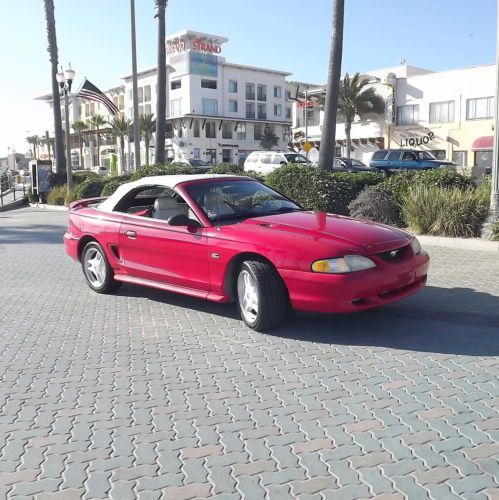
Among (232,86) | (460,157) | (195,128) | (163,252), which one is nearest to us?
(163,252)

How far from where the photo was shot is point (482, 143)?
42.6 m

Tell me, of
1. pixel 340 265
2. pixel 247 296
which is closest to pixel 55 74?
pixel 247 296

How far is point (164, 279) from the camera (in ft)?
21.0

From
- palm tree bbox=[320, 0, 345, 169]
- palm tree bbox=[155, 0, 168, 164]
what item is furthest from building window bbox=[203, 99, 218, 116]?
palm tree bbox=[320, 0, 345, 169]

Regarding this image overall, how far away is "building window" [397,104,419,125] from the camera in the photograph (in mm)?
47062

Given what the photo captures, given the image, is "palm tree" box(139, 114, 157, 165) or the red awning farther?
"palm tree" box(139, 114, 157, 165)

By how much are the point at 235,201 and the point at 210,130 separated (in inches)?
2604

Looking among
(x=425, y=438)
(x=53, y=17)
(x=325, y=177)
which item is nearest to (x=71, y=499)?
(x=425, y=438)

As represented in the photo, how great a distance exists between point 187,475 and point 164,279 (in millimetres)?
3501

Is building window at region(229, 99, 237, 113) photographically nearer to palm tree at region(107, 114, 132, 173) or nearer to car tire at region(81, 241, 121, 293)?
palm tree at region(107, 114, 132, 173)

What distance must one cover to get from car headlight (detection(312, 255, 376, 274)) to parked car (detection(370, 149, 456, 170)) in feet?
81.8

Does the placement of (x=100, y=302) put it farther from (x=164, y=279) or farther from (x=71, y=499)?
(x=71, y=499)

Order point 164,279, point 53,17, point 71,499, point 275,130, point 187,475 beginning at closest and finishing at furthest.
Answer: point 71,499, point 187,475, point 164,279, point 53,17, point 275,130

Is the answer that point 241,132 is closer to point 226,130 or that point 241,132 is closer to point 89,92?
point 226,130
